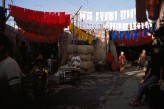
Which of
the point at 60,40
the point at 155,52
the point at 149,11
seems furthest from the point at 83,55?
the point at 155,52

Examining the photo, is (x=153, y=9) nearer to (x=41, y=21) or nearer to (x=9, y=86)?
(x=9, y=86)

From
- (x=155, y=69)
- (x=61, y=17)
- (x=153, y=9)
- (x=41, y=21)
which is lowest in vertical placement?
(x=155, y=69)

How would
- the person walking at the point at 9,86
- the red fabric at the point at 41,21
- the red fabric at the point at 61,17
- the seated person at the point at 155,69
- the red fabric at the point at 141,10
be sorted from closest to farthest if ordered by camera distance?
the person walking at the point at 9,86, the seated person at the point at 155,69, the red fabric at the point at 141,10, the red fabric at the point at 41,21, the red fabric at the point at 61,17

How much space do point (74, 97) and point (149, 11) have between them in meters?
4.30

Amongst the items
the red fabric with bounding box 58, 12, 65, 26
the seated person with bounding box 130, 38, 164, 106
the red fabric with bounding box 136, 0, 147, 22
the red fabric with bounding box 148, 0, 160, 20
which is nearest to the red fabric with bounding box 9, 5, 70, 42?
the red fabric with bounding box 58, 12, 65, 26

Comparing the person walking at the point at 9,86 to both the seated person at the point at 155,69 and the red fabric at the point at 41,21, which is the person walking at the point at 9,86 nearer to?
the seated person at the point at 155,69

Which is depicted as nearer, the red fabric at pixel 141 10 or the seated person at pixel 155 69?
the seated person at pixel 155 69

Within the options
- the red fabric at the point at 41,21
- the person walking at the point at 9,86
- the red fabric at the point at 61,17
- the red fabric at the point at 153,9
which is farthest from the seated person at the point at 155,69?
Result: the red fabric at the point at 61,17

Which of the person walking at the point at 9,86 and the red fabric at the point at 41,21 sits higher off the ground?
the red fabric at the point at 41,21

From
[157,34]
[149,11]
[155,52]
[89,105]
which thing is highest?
[149,11]

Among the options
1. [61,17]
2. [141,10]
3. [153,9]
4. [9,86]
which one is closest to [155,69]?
[153,9]

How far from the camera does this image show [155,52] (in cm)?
723

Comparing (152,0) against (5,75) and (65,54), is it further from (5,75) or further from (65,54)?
(65,54)

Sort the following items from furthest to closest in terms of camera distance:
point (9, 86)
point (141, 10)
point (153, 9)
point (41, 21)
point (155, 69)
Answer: point (41, 21) → point (141, 10) → point (153, 9) → point (155, 69) → point (9, 86)
